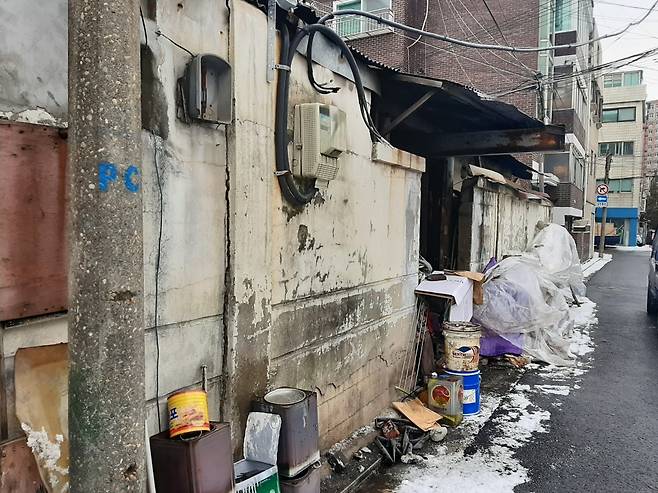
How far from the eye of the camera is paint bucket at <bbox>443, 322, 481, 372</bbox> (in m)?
6.01

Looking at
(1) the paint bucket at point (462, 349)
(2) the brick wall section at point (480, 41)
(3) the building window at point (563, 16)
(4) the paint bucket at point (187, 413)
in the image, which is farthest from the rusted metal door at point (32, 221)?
(3) the building window at point (563, 16)

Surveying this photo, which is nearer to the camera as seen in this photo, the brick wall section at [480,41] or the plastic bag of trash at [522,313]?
the plastic bag of trash at [522,313]

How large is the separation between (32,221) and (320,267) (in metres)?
2.56

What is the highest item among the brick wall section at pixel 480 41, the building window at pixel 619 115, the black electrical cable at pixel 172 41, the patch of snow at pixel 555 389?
the building window at pixel 619 115

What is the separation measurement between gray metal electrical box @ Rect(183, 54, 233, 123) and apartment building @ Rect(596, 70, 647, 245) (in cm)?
4944

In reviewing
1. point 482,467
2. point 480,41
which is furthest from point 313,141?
point 480,41

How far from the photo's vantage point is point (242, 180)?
11.2 feet

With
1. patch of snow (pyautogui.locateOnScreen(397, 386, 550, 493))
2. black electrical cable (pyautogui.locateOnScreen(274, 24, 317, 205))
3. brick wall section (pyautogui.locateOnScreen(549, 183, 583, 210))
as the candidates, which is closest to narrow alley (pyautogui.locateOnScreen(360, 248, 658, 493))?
patch of snow (pyautogui.locateOnScreen(397, 386, 550, 493))

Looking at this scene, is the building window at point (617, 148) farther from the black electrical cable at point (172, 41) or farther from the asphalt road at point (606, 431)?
the black electrical cable at point (172, 41)

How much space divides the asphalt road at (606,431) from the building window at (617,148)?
141ft

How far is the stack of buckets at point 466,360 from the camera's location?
600cm

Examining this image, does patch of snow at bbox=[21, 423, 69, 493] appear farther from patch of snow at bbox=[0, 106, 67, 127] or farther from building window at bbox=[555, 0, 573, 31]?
building window at bbox=[555, 0, 573, 31]

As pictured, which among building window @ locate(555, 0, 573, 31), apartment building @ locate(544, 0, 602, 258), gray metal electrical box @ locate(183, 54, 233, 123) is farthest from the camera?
apartment building @ locate(544, 0, 602, 258)

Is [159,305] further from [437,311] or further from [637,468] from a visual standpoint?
[437,311]
